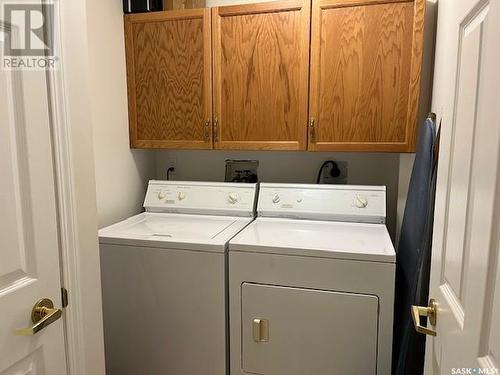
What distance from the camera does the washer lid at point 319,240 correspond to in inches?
59.9

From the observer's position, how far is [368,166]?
2.30 meters

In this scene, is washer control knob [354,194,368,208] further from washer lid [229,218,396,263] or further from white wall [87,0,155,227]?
white wall [87,0,155,227]

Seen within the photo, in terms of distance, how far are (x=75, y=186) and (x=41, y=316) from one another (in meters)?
0.37

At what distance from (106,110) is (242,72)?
0.81 meters

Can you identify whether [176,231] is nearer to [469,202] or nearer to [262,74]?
[262,74]

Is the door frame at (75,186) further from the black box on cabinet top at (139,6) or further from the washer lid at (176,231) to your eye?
the black box on cabinet top at (139,6)

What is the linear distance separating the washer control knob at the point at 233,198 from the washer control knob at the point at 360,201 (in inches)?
26.9

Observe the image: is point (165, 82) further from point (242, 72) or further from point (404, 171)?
point (404, 171)

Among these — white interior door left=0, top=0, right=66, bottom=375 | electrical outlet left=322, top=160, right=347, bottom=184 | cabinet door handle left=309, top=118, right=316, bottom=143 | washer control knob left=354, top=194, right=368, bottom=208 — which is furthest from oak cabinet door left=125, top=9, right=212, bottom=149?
white interior door left=0, top=0, right=66, bottom=375

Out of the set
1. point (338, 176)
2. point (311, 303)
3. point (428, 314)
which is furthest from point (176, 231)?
point (428, 314)

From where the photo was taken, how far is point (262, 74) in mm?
2018

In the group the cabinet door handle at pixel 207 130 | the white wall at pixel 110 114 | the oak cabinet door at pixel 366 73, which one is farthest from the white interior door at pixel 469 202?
the white wall at pixel 110 114

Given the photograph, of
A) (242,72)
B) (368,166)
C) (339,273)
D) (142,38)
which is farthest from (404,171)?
(142,38)

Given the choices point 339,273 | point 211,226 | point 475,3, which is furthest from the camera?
point 211,226
